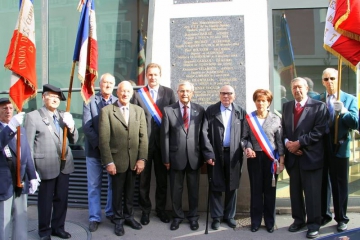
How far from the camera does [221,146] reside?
4.81 metres

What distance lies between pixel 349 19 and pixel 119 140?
9.99 ft

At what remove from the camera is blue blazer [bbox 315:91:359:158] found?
441cm

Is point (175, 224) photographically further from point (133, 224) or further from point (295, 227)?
point (295, 227)

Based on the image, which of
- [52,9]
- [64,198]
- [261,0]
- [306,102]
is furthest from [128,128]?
[52,9]

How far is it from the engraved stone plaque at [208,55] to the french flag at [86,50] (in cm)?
129

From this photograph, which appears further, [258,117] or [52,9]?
[52,9]

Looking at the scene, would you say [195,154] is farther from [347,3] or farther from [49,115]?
[347,3]

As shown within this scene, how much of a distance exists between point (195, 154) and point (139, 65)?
2280 mm

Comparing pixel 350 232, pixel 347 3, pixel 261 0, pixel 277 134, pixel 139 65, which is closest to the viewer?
pixel 350 232

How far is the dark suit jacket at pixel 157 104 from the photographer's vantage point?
5.09 metres

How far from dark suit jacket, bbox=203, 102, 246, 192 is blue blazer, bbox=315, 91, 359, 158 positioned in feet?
3.71

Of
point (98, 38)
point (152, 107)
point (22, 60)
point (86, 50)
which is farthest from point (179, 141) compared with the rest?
point (98, 38)

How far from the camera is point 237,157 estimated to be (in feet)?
15.8

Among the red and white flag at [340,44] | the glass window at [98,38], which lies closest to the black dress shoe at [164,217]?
the glass window at [98,38]
